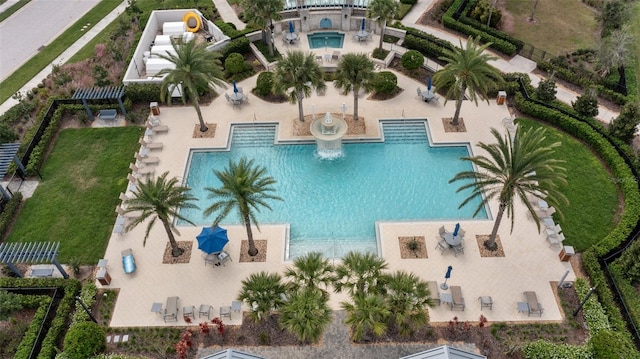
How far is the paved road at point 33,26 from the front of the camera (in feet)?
159

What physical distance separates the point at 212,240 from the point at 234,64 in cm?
2086

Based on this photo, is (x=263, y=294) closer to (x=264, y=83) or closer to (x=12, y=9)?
(x=264, y=83)

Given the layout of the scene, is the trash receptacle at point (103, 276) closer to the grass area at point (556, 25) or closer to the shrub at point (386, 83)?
the shrub at point (386, 83)

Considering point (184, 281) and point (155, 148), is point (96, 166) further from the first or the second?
point (184, 281)

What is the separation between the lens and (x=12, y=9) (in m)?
55.8

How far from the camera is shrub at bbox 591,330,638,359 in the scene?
75.4ft

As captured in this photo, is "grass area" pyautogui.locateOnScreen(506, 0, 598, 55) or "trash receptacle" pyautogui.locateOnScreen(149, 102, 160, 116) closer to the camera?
"trash receptacle" pyautogui.locateOnScreen(149, 102, 160, 116)

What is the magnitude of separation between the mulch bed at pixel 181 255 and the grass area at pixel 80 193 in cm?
452

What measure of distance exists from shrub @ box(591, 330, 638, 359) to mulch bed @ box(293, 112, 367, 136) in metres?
21.9

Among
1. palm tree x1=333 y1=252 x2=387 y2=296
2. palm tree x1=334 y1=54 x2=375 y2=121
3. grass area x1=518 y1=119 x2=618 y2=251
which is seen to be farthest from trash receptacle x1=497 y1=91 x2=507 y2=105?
palm tree x1=333 y1=252 x2=387 y2=296

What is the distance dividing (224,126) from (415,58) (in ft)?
63.2

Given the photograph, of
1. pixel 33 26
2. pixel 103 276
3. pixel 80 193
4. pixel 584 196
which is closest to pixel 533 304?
pixel 584 196

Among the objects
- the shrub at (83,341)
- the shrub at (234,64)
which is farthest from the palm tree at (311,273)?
the shrub at (234,64)

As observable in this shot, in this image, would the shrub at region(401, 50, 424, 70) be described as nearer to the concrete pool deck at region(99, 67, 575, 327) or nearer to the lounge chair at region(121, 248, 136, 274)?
the concrete pool deck at region(99, 67, 575, 327)
